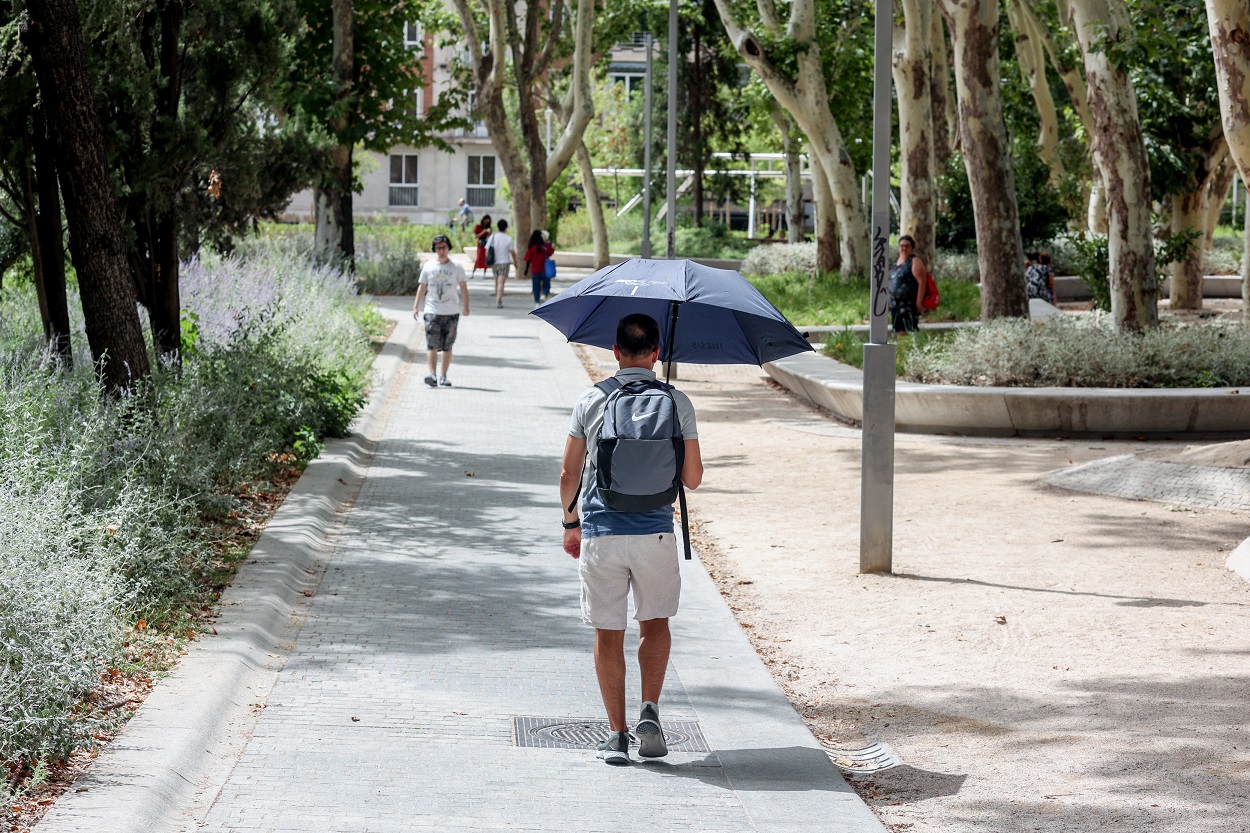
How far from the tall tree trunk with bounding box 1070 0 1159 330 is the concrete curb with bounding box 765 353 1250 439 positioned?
252 centimetres

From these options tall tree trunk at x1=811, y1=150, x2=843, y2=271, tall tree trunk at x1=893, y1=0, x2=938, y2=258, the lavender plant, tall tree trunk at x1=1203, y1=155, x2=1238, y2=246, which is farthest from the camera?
tall tree trunk at x1=1203, y1=155, x2=1238, y2=246

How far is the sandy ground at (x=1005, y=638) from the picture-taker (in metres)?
5.29

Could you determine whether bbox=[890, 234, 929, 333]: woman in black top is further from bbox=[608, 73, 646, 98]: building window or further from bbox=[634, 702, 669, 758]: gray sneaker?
bbox=[608, 73, 646, 98]: building window

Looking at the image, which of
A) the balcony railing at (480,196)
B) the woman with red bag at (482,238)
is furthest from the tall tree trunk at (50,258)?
the balcony railing at (480,196)

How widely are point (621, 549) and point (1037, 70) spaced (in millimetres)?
27655

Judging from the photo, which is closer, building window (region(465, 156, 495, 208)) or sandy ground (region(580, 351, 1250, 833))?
sandy ground (region(580, 351, 1250, 833))

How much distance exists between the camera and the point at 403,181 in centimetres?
7575

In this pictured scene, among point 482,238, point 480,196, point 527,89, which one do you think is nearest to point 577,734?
point 482,238

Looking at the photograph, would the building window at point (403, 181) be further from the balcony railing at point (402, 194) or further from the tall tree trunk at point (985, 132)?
the tall tree trunk at point (985, 132)

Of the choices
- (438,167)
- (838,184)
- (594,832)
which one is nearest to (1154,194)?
(838,184)

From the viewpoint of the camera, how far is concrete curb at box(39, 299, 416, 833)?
15.0 feet

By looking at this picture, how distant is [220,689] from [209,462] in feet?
11.6

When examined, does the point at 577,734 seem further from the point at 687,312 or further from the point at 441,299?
the point at 441,299

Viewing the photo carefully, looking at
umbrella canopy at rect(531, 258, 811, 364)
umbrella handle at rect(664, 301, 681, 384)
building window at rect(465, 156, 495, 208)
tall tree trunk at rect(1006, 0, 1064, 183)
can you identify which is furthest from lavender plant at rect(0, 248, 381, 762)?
Answer: building window at rect(465, 156, 495, 208)
